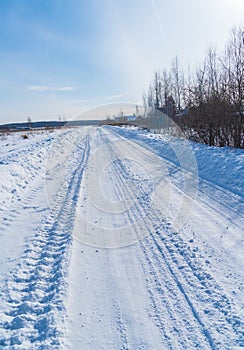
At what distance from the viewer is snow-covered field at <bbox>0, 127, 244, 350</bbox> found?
7.80ft

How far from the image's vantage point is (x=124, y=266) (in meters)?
3.44

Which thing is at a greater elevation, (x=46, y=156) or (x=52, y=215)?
(x=46, y=156)

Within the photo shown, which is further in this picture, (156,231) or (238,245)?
(156,231)

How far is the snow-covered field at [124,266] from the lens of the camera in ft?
7.80

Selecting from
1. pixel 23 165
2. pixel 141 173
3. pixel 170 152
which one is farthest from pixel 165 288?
pixel 170 152

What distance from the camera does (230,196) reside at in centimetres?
590

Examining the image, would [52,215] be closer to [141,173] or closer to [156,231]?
[156,231]

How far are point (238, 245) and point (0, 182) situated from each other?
6.55 m

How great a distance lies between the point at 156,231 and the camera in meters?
4.36

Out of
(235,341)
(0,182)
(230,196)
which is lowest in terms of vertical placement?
(235,341)

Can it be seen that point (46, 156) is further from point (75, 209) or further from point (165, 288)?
point (165, 288)

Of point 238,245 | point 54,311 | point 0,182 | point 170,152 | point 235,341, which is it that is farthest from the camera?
point 170,152

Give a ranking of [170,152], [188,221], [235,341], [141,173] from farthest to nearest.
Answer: [170,152] < [141,173] < [188,221] < [235,341]

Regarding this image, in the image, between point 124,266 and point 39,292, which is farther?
point 124,266
